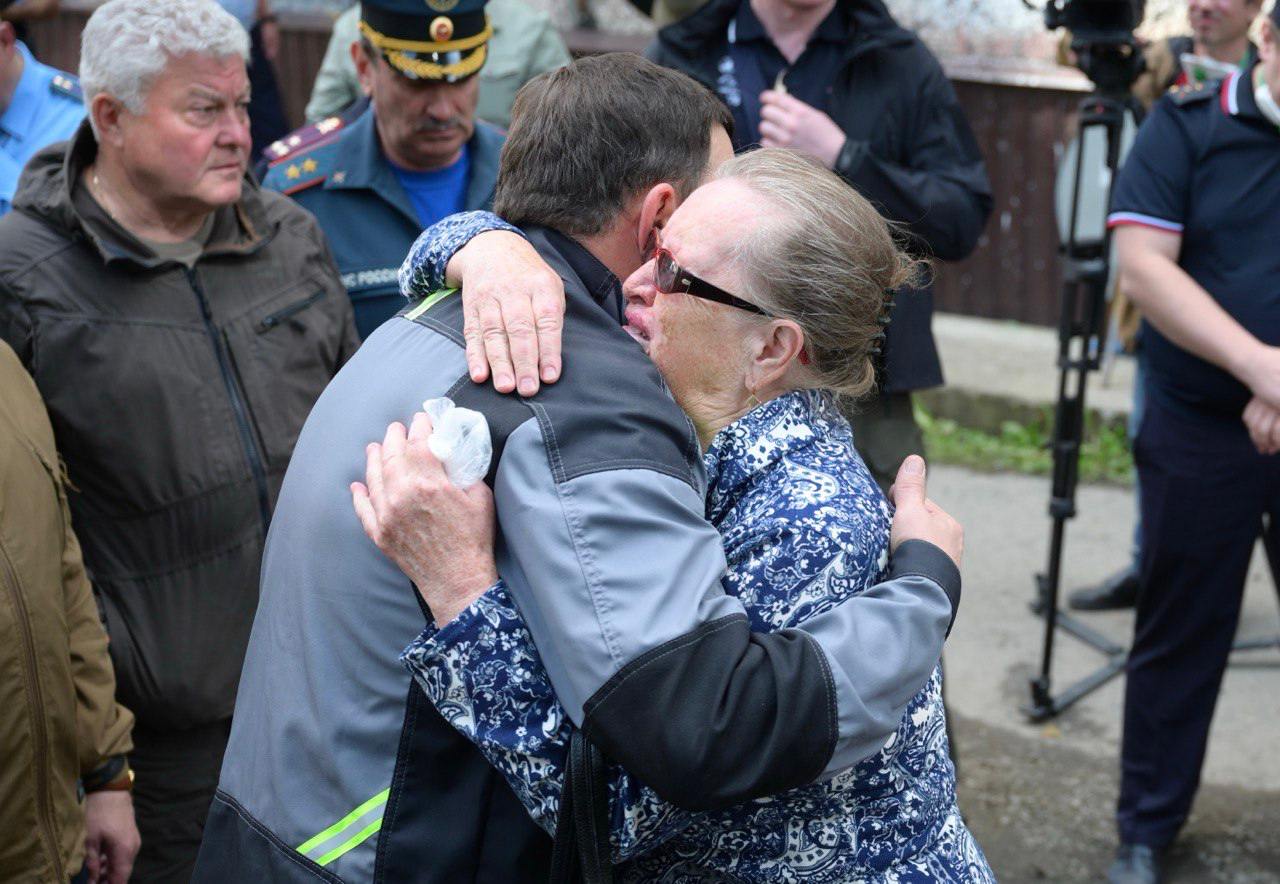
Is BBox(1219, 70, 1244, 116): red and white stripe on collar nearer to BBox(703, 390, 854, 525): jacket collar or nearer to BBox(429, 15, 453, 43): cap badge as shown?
BBox(429, 15, 453, 43): cap badge

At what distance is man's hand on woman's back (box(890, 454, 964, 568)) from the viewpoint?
1.73 meters

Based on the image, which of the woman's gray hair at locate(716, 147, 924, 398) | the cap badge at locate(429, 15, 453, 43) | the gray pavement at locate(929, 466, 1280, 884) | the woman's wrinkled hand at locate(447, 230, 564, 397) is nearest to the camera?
the woman's wrinkled hand at locate(447, 230, 564, 397)

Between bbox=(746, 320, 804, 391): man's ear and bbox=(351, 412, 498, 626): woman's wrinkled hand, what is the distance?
38 cm

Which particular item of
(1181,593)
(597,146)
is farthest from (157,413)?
(1181,593)

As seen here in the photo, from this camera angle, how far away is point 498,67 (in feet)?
15.0

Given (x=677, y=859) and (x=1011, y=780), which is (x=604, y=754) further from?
(x=1011, y=780)

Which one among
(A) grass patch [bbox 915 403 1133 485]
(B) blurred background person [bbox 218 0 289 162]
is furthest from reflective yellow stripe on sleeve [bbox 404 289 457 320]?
(A) grass patch [bbox 915 403 1133 485]

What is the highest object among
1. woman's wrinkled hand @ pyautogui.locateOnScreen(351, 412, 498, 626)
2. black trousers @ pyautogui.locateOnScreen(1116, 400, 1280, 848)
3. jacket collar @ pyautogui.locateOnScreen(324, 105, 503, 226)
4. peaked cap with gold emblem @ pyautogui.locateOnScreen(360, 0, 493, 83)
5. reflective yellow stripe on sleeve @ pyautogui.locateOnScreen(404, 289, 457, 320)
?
reflective yellow stripe on sleeve @ pyautogui.locateOnScreen(404, 289, 457, 320)

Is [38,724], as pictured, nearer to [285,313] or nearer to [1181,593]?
[285,313]

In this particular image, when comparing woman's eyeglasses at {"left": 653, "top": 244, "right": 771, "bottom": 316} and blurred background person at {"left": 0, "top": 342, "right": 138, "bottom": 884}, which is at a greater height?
woman's eyeglasses at {"left": 653, "top": 244, "right": 771, "bottom": 316}

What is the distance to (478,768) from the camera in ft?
5.33

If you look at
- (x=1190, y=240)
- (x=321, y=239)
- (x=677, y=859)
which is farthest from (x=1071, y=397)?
(x=677, y=859)

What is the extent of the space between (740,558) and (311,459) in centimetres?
53

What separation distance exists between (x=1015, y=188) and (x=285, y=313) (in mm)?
4898
